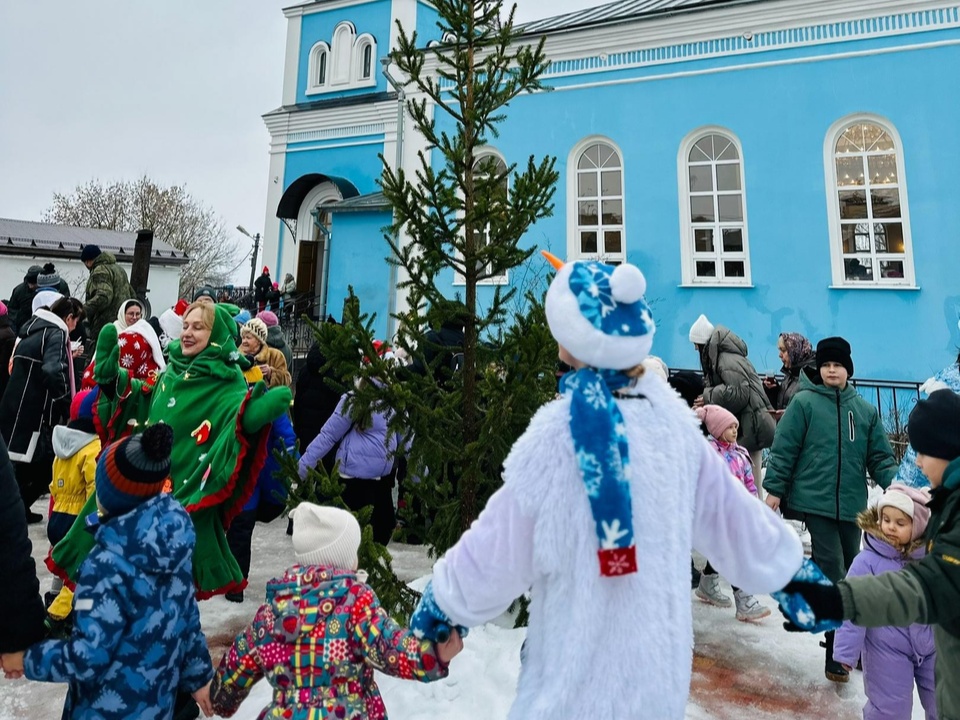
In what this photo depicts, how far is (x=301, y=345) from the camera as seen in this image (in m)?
14.9

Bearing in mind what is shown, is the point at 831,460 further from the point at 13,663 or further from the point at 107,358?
the point at 107,358

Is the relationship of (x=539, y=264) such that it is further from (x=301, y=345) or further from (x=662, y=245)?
(x=301, y=345)

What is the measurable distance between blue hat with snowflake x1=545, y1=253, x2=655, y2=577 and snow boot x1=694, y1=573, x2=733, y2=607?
3.64m

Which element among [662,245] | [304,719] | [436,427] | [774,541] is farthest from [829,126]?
[304,719]

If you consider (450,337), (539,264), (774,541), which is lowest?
(774,541)

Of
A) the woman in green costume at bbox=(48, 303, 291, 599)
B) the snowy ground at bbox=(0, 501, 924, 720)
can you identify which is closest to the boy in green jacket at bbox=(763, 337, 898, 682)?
the snowy ground at bbox=(0, 501, 924, 720)

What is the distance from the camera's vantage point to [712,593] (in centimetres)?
451

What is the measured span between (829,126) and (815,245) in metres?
2.10

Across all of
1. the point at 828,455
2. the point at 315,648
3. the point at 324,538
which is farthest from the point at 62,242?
the point at 828,455

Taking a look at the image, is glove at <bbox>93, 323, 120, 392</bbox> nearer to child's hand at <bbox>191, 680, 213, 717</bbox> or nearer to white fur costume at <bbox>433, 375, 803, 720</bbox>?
child's hand at <bbox>191, 680, 213, 717</bbox>

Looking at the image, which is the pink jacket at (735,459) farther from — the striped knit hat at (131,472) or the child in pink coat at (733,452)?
the striped knit hat at (131,472)

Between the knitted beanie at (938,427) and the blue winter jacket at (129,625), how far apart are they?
7.99ft

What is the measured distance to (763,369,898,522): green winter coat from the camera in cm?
364

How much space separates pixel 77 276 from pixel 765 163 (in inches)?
807
